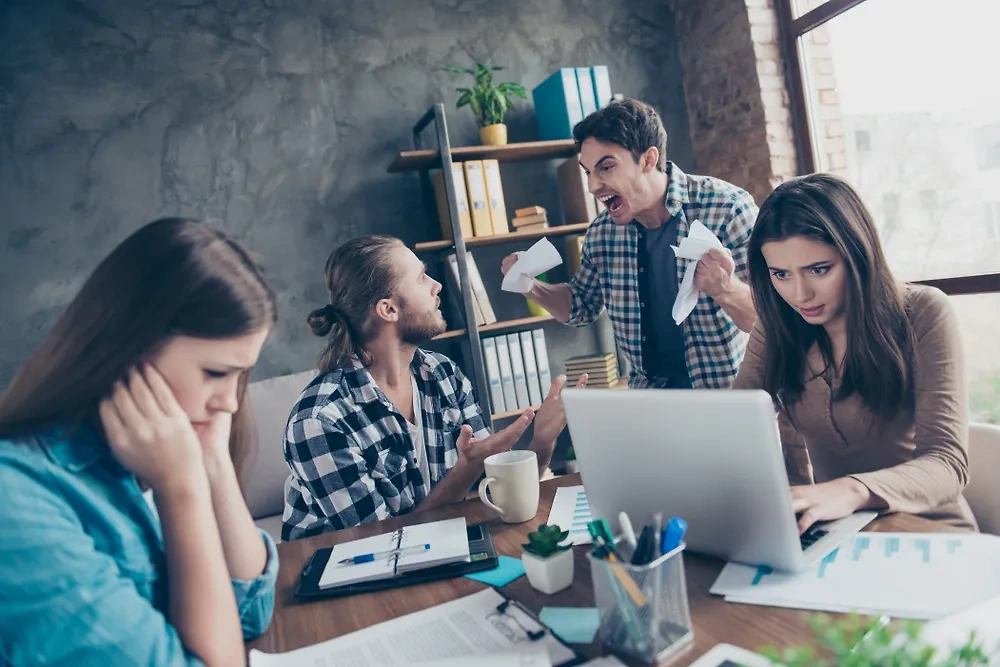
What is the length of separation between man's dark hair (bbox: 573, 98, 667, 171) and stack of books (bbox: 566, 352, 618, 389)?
115 cm

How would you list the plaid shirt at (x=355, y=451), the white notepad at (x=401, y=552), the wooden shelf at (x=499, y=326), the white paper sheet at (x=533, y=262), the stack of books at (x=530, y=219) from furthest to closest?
the stack of books at (x=530, y=219)
the wooden shelf at (x=499, y=326)
the white paper sheet at (x=533, y=262)
the plaid shirt at (x=355, y=451)
the white notepad at (x=401, y=552)

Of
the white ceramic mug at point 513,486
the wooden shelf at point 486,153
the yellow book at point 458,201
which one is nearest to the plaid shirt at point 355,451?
the white ceramic mug at point 513,486

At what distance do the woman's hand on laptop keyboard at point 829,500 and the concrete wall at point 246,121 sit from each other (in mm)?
2442

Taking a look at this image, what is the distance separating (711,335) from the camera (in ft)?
7.41

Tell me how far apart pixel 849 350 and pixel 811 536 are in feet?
1.66

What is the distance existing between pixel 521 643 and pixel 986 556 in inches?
21.8

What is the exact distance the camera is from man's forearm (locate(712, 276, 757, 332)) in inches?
75.2

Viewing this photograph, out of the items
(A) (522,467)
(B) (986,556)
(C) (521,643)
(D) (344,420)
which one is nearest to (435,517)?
(A) (522,467)

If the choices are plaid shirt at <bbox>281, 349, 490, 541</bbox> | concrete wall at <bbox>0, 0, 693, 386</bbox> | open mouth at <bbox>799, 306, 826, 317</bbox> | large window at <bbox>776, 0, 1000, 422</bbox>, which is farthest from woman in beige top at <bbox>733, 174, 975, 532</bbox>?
concrete wall at <bbox>0, 0, 693, 386</bbox>

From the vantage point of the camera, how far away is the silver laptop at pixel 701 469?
2.59ft

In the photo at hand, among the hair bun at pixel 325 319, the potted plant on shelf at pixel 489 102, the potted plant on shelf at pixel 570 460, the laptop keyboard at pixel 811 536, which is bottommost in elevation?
the potted plant on shelf at pixel 570 460

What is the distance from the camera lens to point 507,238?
312 cm

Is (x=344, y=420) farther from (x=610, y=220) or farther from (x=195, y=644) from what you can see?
(x=610, y=220)

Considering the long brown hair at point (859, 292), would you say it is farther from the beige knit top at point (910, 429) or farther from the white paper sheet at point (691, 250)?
the white paper sheet at point (691, 250)
